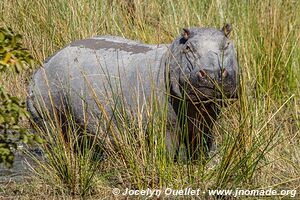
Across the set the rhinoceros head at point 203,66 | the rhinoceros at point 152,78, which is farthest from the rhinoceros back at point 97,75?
the rhinoceros head at point 203,66

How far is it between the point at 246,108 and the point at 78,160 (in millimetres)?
1138

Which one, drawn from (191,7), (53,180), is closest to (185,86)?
(53,180)

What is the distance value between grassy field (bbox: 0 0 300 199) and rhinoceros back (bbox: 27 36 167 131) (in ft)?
1.48

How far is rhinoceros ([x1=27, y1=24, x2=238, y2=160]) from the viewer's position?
5.27 metres

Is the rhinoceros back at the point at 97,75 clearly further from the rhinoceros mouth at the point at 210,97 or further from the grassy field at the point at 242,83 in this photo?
the grassy field at the point at 242,83

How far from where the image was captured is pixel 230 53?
541 cm

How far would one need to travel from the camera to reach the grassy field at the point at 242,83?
195 inches

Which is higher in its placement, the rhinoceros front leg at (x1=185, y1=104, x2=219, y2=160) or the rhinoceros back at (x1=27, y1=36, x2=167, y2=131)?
the rhinoceros back at (x1=27, y1=36, x2=167, y2=131)

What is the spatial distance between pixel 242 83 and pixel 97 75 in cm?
120

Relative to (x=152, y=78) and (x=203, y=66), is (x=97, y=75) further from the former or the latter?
(x=203, y=66)

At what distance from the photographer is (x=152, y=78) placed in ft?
17.5

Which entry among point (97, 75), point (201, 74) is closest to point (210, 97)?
point (201, 74)

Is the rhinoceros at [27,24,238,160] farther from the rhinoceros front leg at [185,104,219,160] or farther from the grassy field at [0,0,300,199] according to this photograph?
the grassy field at [0,0,300,199]

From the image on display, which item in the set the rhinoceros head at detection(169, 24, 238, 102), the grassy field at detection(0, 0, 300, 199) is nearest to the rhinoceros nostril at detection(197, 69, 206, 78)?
the rhinoceros head at detection(169, 24, 238, 102)
